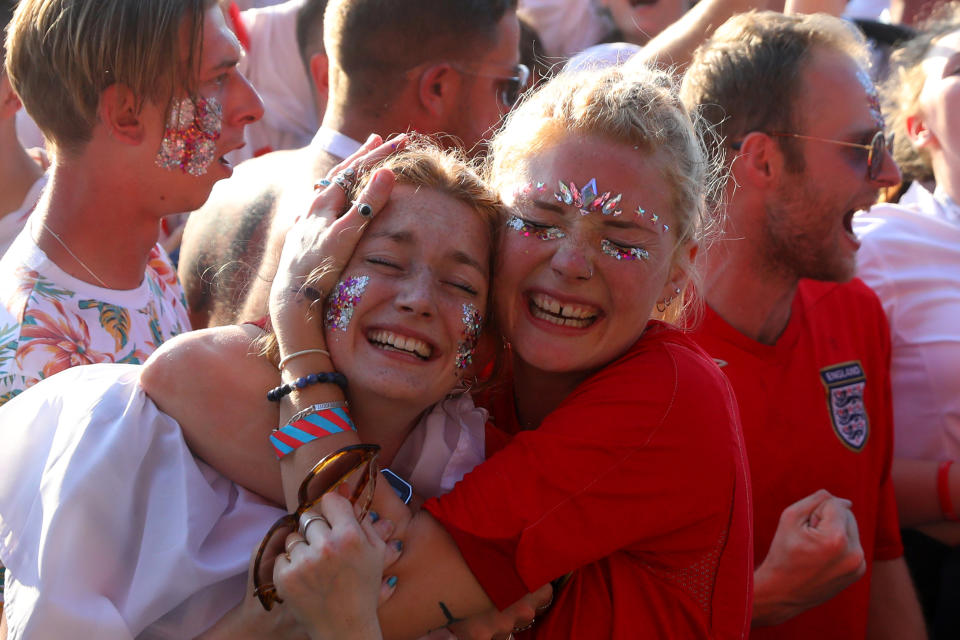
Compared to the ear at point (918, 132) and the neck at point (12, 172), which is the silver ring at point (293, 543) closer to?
the neck at point (12, 172)

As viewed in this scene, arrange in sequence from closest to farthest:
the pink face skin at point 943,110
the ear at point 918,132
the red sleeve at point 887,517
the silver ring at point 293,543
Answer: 1. the silver ring at point 293,543
2. the red sleeve at point 887,517
3. the pink face skin at point 943,110
4. the ear at point 918,132

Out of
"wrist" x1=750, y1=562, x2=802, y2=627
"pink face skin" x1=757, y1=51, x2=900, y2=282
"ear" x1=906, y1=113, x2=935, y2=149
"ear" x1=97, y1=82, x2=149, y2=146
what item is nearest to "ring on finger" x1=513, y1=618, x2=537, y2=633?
"wrist" x1=750, y1=562, x2=802, y2=627

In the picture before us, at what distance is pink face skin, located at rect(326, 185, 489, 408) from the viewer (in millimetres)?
1764

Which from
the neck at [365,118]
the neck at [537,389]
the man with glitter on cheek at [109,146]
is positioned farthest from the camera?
the neck at [365,118]

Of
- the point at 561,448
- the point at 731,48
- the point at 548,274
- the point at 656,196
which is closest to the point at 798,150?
the point at 731,48

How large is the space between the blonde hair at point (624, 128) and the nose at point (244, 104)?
2.95 ft

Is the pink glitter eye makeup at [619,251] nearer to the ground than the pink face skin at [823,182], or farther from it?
farther from it

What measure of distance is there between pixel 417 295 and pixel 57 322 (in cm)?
107

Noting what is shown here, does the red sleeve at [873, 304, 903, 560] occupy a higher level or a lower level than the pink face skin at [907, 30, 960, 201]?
lower

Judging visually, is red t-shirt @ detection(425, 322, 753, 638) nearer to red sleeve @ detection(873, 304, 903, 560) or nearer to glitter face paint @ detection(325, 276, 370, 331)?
glitter face paint @ detection(325, 276, 370, 331)

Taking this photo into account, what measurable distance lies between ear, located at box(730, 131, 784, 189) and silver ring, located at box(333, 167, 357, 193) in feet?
5.27

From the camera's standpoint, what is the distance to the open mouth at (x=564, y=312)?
192 centimetres

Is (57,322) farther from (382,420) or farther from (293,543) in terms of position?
(293,543)

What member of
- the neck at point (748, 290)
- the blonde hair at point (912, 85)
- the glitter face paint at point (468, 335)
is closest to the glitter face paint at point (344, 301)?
the glitter face paint at point (468, 335)
